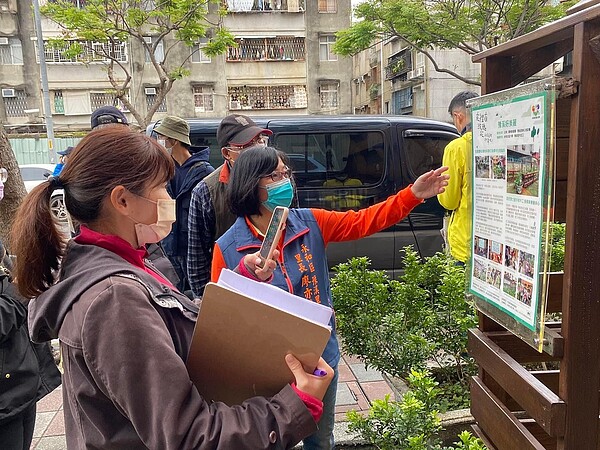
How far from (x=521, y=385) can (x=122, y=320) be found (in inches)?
39.3

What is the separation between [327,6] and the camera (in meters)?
22.8

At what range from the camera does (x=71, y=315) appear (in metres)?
1.10

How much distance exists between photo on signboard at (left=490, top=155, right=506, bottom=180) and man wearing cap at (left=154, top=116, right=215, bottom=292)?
2.50m

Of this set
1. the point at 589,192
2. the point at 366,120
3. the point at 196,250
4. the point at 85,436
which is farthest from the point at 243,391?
the point at 366,120

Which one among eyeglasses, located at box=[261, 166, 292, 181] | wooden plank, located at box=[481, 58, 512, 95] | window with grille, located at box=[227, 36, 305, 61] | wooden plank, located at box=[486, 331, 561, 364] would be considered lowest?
wooden plank, located at box=[486, 331, 561, 364]

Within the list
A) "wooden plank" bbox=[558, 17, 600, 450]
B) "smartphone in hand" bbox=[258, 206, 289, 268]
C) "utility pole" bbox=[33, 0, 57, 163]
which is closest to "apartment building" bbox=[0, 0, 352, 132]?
"utility pole" bbox=[33, 0, 57, 163]

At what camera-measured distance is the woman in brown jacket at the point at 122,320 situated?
1.04m

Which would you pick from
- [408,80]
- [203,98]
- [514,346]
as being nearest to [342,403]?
[514,346]

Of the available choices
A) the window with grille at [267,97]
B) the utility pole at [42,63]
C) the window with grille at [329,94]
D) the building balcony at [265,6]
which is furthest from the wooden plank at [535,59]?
the building balcony at [265,6]

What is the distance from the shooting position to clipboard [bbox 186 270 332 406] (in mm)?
1142

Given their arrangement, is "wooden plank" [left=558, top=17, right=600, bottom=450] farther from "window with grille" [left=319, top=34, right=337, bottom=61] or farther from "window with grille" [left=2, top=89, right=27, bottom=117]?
"window with grille" [left=2, top=89, right=27, bottom=117]

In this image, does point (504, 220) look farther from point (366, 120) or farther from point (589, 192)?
point (366, 120)

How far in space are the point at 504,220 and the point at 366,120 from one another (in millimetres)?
4007

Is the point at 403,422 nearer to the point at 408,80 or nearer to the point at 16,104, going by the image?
the point at 408,80
